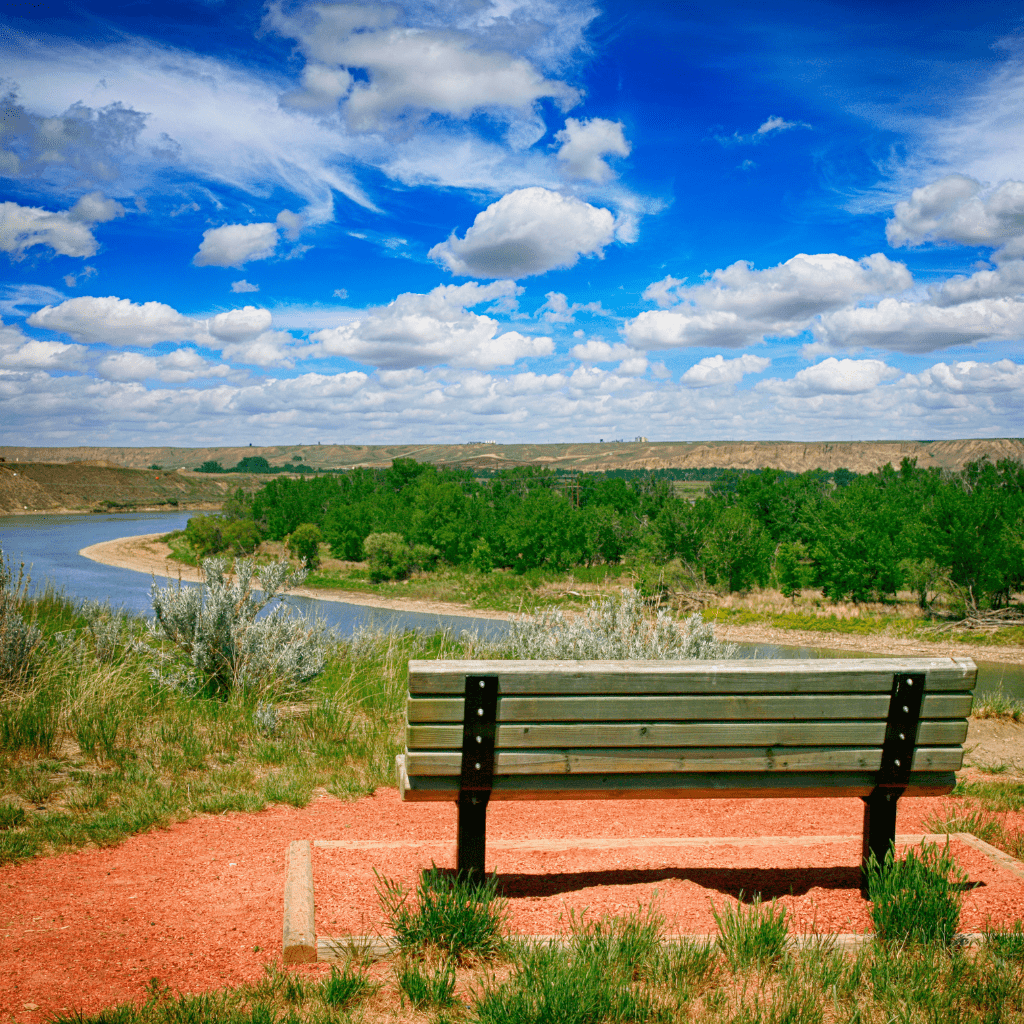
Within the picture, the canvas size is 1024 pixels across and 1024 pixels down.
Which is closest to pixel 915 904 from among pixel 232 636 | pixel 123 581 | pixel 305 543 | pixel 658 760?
pixel 658 760

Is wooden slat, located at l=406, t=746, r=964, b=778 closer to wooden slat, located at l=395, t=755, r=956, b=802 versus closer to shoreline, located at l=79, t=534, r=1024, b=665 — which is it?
wooden slat, located at l=395, t=755, r=956, b=802

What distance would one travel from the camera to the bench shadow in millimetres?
3020

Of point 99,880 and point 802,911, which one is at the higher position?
point 802,911

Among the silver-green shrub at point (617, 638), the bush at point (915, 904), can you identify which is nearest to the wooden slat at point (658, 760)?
the bush at point (915, 904)

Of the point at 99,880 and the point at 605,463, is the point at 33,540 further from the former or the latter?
the point at 605,463

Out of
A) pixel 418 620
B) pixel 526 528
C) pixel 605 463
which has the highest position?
pixel 605 463

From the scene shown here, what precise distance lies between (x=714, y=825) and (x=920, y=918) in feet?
5.71

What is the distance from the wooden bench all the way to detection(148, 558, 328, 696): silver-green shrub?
4406 mm

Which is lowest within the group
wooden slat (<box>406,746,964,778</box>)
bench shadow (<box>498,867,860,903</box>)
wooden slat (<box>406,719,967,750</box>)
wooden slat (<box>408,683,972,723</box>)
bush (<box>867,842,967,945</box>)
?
bench shadow (<box>498,867,860,903</box>)

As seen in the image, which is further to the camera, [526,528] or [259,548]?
[259,548]

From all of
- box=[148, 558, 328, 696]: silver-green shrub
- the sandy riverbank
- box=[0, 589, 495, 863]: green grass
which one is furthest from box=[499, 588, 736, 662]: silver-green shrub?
the sandy riverbank

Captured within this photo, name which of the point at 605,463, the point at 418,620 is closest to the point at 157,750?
the point at 418,620

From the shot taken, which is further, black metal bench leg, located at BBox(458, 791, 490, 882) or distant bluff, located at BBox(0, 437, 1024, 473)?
distant bluff, located at BBox(0, 437, 1024, 473)

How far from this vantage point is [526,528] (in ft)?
186
